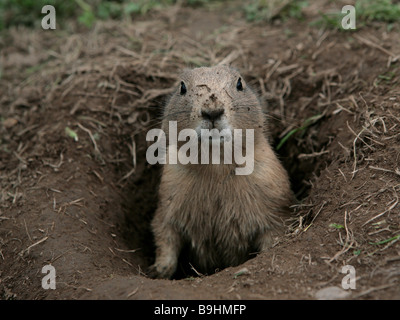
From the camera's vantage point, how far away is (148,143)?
793cm

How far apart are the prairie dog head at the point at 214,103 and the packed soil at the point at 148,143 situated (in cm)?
107

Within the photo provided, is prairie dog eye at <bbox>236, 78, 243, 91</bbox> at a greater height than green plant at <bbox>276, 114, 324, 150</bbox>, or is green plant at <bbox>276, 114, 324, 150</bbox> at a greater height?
prairie dog eye at <bbox>236, 78, 243, 91</bbox>

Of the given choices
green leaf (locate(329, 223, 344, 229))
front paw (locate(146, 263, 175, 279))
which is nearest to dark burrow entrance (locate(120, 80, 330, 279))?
front paw (locate(146, 263, 175, 279))

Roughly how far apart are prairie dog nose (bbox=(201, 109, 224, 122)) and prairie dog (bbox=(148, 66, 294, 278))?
1.92ft

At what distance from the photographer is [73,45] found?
9.07 metres

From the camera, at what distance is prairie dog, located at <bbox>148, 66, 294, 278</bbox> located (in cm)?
602

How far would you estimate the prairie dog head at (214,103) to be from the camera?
16.9ft

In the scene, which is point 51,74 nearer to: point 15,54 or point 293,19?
point 15,54

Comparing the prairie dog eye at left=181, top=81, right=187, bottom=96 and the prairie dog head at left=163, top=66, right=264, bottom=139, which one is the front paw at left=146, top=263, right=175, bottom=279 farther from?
the prairie dog eye at left=181, top=81, right=187, bottom=96

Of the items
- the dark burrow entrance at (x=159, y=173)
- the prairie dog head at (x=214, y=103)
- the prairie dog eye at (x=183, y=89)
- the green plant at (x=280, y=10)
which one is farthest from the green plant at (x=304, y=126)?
the green plant at (x=280, y=10)

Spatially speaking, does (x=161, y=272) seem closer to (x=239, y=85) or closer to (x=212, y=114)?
(x=212, y=114)
